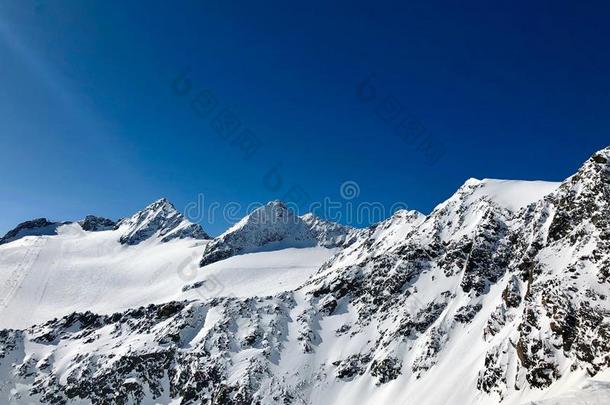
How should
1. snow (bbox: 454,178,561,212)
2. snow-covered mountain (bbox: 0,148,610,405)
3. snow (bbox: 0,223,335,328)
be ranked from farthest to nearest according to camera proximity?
snow (bbox: 0,223,335,328)
snow (bbox: 454,178,561,212)
snow-covered mountain (bbox: 0,148,610,405)

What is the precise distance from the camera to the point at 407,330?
8019 cm

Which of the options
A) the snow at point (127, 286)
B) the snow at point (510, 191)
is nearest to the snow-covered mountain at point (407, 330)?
the snow at point (510, 191)

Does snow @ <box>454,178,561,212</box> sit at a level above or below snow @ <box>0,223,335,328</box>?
below

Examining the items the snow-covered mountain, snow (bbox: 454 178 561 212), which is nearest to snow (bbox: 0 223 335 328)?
the snow-covered mountain

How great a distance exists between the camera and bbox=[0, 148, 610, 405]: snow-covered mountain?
183ft

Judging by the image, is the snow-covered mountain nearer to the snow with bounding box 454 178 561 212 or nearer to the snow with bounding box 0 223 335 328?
the snow with bounding box 454 178 561 212

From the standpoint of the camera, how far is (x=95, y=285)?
189000 mm

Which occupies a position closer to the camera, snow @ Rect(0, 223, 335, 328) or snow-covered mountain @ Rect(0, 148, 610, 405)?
snow-covered mountain @ Rect(0, 148, 610, 405)

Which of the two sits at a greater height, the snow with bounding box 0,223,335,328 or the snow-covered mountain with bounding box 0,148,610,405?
the snow with bounding box 0,223,335,328

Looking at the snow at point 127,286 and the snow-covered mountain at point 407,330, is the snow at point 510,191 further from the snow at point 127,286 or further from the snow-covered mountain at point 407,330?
the snow at point 127,286

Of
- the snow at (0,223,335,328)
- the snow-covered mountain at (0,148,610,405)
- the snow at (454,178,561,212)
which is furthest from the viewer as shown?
the snow at (0,223,335,328)

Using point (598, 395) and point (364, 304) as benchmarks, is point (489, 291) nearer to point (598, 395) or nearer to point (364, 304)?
point (364, 304)

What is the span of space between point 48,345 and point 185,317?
42.0 metres

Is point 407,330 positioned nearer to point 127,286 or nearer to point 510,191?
point 510,191
